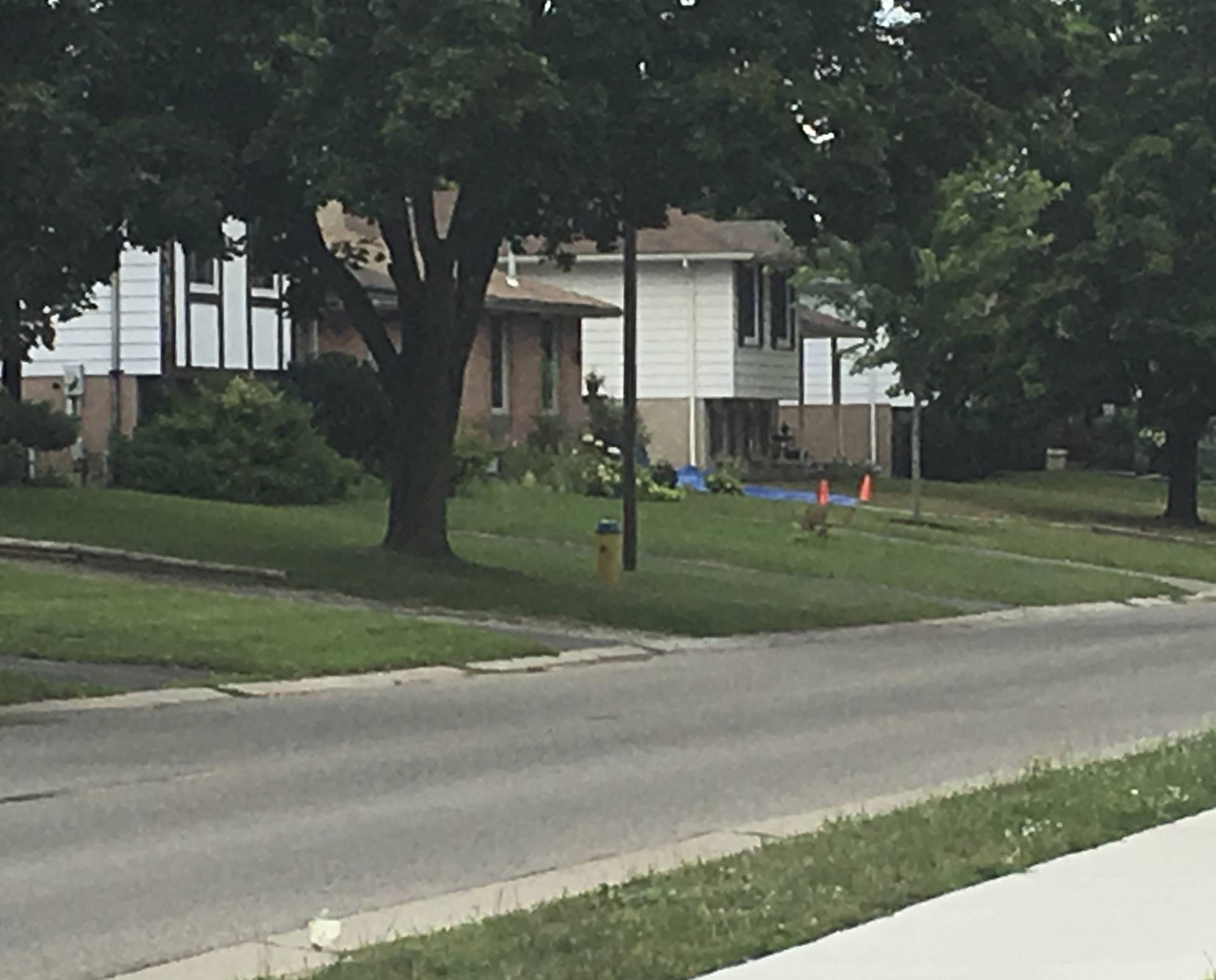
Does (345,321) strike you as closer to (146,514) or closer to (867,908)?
(146,514)

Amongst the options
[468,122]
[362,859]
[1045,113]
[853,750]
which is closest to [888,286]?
[1045,113]

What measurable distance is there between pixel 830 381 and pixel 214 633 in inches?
1878

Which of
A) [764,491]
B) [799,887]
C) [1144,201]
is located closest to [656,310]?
[764,491]

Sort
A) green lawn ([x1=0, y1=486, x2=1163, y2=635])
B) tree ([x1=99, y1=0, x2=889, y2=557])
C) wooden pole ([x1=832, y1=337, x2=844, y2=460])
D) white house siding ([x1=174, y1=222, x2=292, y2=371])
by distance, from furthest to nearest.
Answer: wooden pole ([x1=832, y1=337, x2=844, y2=460]), white house siding ([x1=174, y1=222, x2=292, y2=371]), green lawn ([x1=0, y1=486, x2=1163, y2=635]), tree ([x1=99, y1=0, x2=889, y2=557])

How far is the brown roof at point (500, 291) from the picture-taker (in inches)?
1885

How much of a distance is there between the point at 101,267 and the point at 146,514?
218 inches

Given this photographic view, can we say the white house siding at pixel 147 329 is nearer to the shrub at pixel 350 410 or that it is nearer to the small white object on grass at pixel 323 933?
the shrub at pixel 350 410

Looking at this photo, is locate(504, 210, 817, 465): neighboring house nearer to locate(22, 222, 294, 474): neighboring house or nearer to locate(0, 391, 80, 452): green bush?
locate(22, 222, 294, 474): neighboring house

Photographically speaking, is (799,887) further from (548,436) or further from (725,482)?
(725,482)

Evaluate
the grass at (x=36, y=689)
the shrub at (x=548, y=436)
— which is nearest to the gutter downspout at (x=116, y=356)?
the shrub at (x=548, y=436)

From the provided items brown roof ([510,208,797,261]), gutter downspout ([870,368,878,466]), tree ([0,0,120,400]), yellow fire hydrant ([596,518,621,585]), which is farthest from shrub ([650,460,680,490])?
tree ([0,0,120,400])

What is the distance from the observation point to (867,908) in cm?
996

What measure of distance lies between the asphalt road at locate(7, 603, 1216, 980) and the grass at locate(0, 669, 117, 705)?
0.76m

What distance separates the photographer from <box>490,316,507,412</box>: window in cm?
5288
